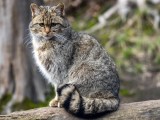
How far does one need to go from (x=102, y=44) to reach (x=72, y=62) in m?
5.23

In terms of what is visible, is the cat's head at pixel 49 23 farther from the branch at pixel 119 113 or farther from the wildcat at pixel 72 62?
the branch at pixel 119 113

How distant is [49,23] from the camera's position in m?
5.61

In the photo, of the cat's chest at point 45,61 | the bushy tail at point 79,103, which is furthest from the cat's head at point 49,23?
the bushy tail at point 79,103

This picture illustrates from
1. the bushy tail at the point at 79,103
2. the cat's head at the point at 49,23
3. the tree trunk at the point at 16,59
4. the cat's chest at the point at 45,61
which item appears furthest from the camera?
the tree trunk at the point at 16,59

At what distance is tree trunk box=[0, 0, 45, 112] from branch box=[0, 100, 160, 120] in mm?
3218

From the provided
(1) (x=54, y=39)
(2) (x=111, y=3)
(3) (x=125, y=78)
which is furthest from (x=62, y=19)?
(2) (x=111, y=3)

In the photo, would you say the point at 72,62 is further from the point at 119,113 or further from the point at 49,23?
the point at 119,113

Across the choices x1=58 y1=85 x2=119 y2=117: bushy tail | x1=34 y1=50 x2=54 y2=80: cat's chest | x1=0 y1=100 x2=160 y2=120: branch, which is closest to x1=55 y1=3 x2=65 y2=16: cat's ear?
x1=34 y1=50 x2=54 y2=80: cat's chest

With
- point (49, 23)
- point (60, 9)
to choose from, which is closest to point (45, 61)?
point (49, 23)

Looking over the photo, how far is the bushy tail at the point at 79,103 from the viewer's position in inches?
210

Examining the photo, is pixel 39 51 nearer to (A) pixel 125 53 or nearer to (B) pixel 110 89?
(B) pixel 110 89

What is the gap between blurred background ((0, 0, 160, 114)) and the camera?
8.80 m

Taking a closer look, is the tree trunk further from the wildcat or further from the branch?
the branch

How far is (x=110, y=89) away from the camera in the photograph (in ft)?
18.5
